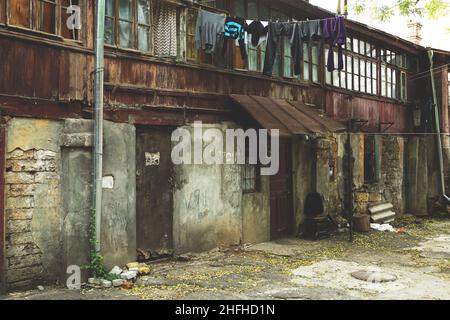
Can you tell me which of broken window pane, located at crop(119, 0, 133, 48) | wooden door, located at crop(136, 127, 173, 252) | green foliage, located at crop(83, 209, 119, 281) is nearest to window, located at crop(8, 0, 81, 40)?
broken window pane, located at crop(119, 0, 133, 48)

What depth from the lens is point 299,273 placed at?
8375mm

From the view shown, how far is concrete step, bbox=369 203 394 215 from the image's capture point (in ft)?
48.9

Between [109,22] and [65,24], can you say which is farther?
[109,22]

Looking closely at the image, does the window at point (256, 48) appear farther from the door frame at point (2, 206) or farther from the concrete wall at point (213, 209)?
the door frame at point (2, 206)

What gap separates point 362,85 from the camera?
52.3 feet

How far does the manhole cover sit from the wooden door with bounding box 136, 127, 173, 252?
3656mm

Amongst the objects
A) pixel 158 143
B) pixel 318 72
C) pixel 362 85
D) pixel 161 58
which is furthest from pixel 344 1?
pixel 158 143

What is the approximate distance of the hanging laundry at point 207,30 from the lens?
369 inches

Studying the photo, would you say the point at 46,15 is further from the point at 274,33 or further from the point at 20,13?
the point at 274,33

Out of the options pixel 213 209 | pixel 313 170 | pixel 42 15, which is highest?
pixel 42 15

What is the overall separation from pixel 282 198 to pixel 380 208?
16.2 feet

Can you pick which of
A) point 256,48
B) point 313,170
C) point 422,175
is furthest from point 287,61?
point 422,175

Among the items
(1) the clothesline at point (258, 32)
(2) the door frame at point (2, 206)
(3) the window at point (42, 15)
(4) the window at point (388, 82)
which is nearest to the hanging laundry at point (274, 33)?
(1) the clothesline at point (258, 32)

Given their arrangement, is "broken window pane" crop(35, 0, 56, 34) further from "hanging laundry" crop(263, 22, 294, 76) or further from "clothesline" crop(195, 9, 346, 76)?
"hanging laundry" crop(263, 22, 294, 76)
